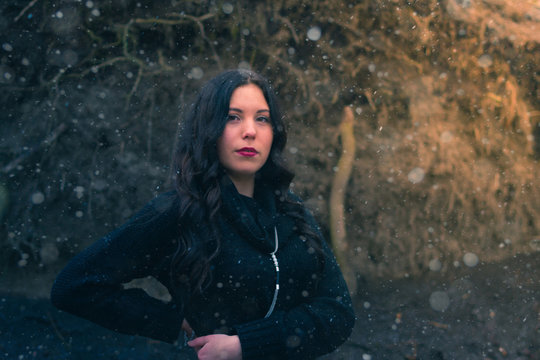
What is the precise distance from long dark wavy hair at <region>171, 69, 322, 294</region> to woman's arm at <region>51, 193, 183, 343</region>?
68 millimetres

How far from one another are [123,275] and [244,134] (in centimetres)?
67

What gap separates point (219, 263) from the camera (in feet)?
4.67

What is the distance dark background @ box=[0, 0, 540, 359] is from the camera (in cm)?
312

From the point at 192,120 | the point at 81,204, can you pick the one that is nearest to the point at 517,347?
the point at 192,120

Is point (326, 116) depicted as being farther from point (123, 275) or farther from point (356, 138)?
point (123, 275)

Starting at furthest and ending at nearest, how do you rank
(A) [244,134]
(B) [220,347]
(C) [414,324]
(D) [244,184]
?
1. (C) [414,324]
2. (D) [244,184]
3. (A) [244,134]
4. (B) [220,347]

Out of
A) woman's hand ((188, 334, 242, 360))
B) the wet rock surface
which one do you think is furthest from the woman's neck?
the wet rock surface

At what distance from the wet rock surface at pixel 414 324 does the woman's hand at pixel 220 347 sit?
78.0 inches

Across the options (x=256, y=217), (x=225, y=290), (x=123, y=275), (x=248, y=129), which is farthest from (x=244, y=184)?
(x=123, y=275)

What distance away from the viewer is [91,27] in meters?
3.10

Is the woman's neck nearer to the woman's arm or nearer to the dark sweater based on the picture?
the dark sweater

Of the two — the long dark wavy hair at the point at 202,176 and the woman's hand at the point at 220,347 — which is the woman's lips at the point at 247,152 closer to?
the long dark wavy hair at the point at 202,176

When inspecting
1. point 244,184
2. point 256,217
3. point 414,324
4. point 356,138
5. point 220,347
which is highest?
point 356,138

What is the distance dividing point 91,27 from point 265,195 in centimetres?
240
